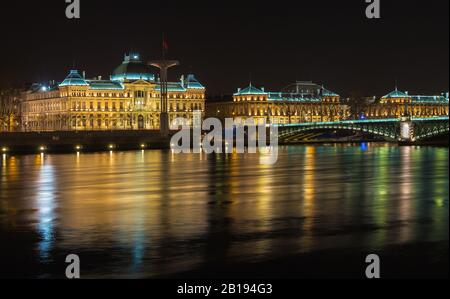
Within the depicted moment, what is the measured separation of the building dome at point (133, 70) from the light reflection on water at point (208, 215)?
124199 mm

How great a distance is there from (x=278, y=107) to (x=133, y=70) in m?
33.6

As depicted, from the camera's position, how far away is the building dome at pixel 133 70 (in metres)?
169

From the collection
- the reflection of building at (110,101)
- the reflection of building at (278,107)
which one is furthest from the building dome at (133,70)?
the reflection of building at (278,107)

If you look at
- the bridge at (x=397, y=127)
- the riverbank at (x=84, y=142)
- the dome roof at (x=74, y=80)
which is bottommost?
the riverbank at (x=84, y=142)

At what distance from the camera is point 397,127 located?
11031 centimetres

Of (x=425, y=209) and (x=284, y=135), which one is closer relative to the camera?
(x=425, y=209)

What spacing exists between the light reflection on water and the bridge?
6246cm

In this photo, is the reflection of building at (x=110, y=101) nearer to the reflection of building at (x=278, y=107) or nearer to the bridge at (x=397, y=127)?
the reflection of building at (x=278, y=107)

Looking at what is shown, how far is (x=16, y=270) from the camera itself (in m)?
17.7

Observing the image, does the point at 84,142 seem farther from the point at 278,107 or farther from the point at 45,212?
the point at 278,107

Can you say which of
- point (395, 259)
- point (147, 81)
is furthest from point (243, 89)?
point (395, 259)

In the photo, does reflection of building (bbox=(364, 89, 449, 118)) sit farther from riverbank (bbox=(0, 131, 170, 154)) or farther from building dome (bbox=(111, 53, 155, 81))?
riverbank (bbox=(0, 131, 170, 154))
